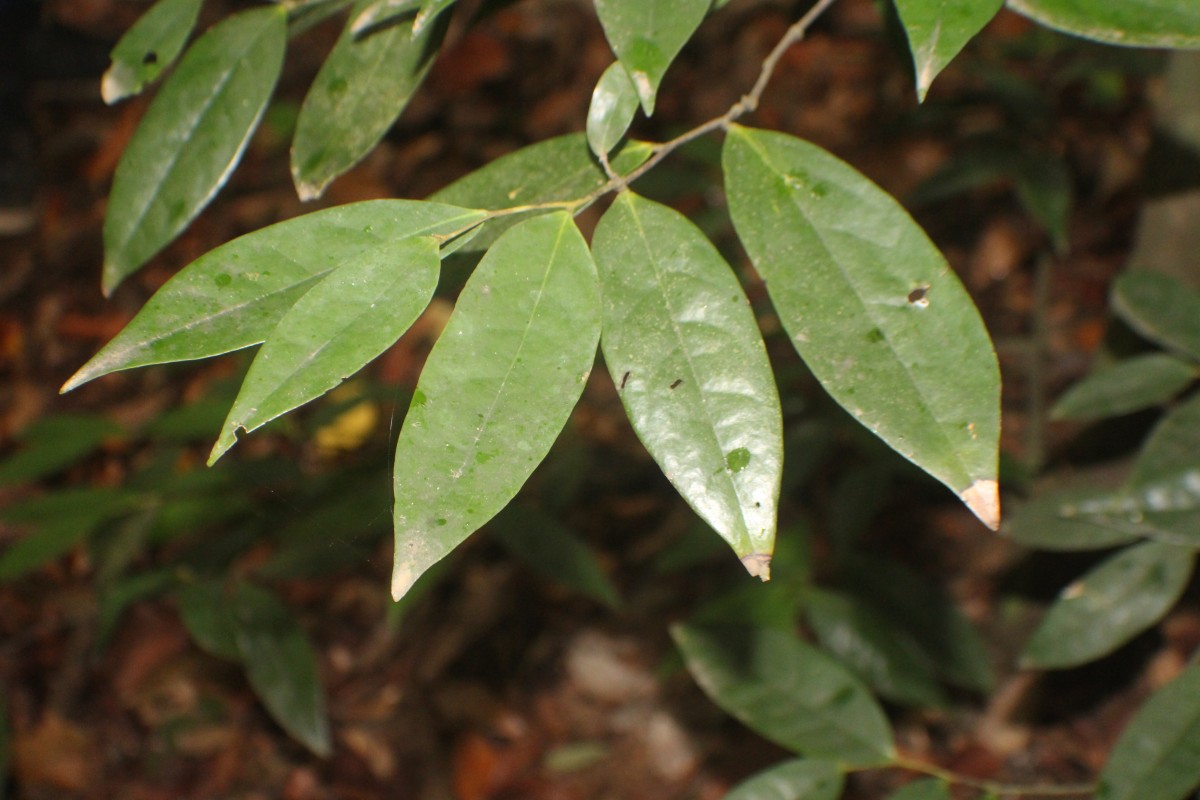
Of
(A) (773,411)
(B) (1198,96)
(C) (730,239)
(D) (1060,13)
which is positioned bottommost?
(C) (730,239)

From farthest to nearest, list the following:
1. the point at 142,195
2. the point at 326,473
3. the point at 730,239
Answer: the point at 730,239 → the point at 326,473 → the point at 142,195

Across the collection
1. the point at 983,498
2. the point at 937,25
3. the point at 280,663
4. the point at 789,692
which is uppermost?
the point at 937,25

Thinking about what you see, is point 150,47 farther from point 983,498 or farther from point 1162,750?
point 1162,750

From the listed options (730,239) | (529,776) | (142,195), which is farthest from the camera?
(529,776)

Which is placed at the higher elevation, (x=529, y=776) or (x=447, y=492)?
(x=447, y=492)

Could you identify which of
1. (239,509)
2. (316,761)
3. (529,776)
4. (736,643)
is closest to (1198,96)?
(736,643)

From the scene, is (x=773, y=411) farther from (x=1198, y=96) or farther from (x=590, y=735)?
(x=590, y=735)

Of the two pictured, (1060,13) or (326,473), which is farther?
(326,473)

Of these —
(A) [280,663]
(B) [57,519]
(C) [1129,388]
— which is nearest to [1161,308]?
(C) [1129,388]
